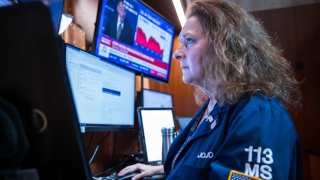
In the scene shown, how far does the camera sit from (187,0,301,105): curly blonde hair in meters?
0.99

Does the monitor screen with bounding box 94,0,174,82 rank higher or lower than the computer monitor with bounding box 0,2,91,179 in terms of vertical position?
higher

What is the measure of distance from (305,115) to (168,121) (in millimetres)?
2002

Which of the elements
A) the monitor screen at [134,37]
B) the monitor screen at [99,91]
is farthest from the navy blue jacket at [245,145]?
the monitor screen at [134,37]

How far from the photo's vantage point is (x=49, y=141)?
338 mm

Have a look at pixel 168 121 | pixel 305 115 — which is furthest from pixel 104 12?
pixel 305 115

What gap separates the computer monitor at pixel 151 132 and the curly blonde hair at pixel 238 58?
0.62 m

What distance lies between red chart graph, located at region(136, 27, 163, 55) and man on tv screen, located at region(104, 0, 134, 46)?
0.09m

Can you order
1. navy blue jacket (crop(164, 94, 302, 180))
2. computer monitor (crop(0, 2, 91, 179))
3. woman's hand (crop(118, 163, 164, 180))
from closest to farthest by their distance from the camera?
1. computer monitor (crop(0, 2, 91, 179))
2. navy blue jacket (crop(164, 94, 302, 180))
3. woman's hand (crop(118, 163, 164, 180))

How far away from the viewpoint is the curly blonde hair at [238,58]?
3.25ft

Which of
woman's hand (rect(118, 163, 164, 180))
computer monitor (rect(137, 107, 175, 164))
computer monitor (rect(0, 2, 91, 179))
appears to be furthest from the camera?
computer monitor (rect(137, 107, 175, 164))

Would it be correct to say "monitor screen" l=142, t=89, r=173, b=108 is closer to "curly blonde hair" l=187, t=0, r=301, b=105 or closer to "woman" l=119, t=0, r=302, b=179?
"woman" l=119, t=0, r=302, b=179

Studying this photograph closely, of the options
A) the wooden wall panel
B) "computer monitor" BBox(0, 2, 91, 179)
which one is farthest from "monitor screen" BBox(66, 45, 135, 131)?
the wooden wall panel

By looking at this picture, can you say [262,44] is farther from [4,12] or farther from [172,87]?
[172,87]

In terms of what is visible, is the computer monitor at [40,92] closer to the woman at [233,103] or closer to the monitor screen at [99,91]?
the woman at [233,103]
